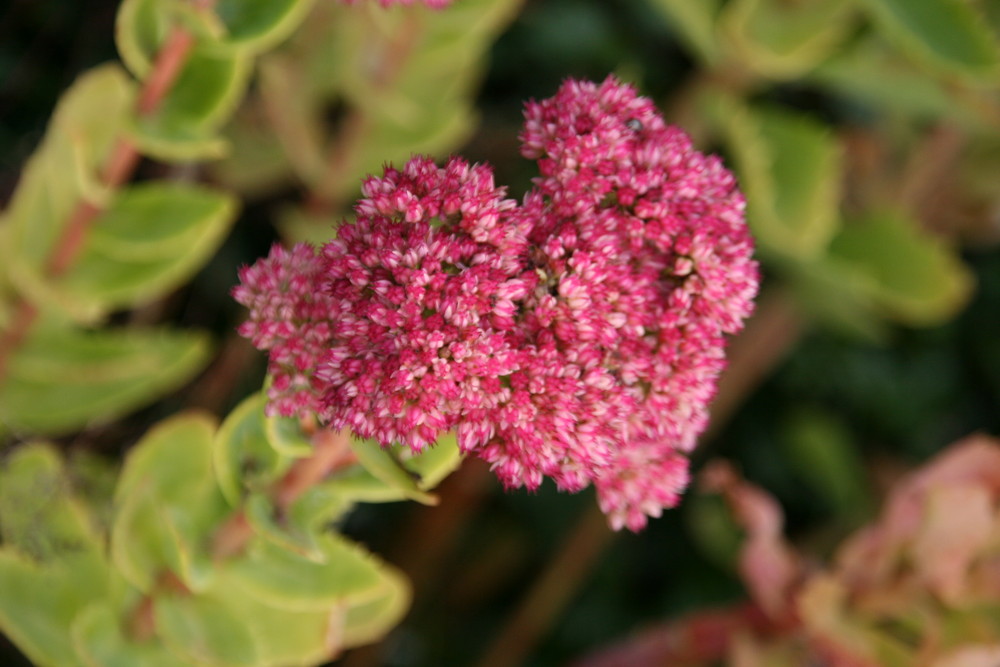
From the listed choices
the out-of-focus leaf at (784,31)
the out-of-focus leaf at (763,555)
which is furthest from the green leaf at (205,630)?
the out-of-focus leaf at (784,31)

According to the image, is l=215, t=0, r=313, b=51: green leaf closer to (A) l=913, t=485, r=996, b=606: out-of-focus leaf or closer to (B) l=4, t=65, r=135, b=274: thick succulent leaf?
(B) l=4, t=65, r=135, b=274: thick succulent leaf

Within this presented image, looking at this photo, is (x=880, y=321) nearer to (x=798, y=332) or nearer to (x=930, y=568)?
(x=798, y=332)

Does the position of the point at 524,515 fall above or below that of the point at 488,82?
below

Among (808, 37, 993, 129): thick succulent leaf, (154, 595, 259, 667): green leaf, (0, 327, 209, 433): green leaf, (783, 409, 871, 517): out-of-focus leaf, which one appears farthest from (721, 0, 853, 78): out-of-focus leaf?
(154, 595, 259, 667): green leaf

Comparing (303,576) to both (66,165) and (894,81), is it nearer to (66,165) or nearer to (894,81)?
(66,165)

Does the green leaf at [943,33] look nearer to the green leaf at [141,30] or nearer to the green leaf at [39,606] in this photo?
the green leaf at [141,30]

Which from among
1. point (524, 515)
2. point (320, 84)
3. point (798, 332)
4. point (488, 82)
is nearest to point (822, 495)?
point (798, 332)
